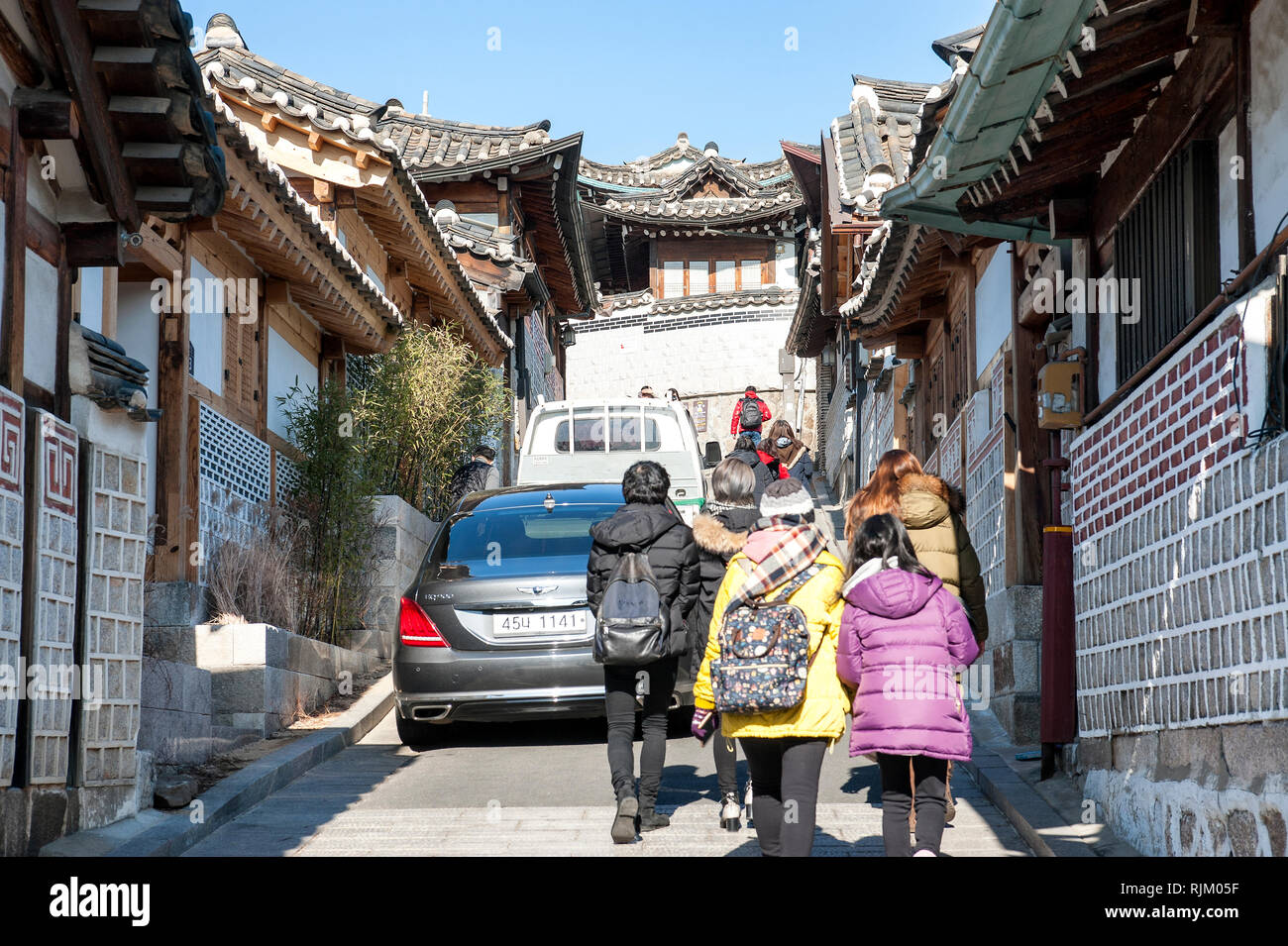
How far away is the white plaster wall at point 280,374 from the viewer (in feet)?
44.4

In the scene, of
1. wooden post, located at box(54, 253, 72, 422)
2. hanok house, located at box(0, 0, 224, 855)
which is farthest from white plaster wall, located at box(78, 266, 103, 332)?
wooden post, located at box(54, 253, 72, 422)

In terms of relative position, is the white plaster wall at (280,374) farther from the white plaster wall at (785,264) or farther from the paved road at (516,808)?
the white plaster wall at (785,264)

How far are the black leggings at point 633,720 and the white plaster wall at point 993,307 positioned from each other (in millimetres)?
5106

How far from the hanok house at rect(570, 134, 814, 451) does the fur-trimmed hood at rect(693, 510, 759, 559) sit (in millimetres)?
34967

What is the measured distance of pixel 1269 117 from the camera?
527 centimetres

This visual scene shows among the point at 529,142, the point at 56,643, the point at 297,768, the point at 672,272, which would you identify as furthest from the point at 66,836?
the point at 672,272

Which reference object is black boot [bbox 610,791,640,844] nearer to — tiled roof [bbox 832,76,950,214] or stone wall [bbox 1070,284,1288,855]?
stone wall [bbox 1070,284,1288,855]

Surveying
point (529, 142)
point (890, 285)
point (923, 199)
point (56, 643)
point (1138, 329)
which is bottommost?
point (56, 643)

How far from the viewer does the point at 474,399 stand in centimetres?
1652

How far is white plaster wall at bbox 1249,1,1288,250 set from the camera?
511 centimetres

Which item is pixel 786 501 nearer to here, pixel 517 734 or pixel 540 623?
pixel 540 623

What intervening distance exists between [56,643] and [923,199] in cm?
491

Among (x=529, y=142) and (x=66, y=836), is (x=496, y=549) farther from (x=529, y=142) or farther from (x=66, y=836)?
(x=529, y=142)

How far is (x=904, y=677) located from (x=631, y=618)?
1618 millimetres
